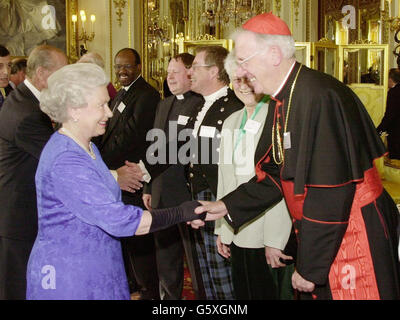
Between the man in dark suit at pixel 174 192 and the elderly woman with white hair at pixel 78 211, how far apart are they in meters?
1.91

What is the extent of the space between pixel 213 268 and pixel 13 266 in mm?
1403

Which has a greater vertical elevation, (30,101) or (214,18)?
(214,18)

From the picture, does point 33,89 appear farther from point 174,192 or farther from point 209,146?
point 174,192

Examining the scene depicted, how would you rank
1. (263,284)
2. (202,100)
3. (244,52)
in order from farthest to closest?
(202,100) < (263,284) < (244,52)

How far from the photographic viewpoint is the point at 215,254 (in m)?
4.15

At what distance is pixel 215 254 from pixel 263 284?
70 cm

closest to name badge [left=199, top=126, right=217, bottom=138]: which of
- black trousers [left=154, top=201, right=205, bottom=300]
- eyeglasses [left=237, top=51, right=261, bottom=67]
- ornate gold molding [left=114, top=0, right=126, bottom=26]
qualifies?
black trousers [left=154, top=201, right=205, bottom=300]

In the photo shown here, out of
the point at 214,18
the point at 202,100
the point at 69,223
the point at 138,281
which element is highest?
the point at 214,18

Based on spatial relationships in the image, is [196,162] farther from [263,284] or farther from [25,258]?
[25,258]

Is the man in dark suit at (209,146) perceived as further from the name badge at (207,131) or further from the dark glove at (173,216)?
the dark glove at (173,216)

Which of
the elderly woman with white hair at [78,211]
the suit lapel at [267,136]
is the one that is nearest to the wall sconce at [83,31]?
the suit lapel at [267,136]

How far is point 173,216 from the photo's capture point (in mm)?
2715

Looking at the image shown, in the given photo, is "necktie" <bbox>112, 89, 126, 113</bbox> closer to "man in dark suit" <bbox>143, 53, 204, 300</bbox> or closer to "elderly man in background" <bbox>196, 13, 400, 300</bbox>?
"man in dark suit" <bbox>143, 53, 204, 300</bbox>

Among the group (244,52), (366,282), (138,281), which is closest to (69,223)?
(244,52)
